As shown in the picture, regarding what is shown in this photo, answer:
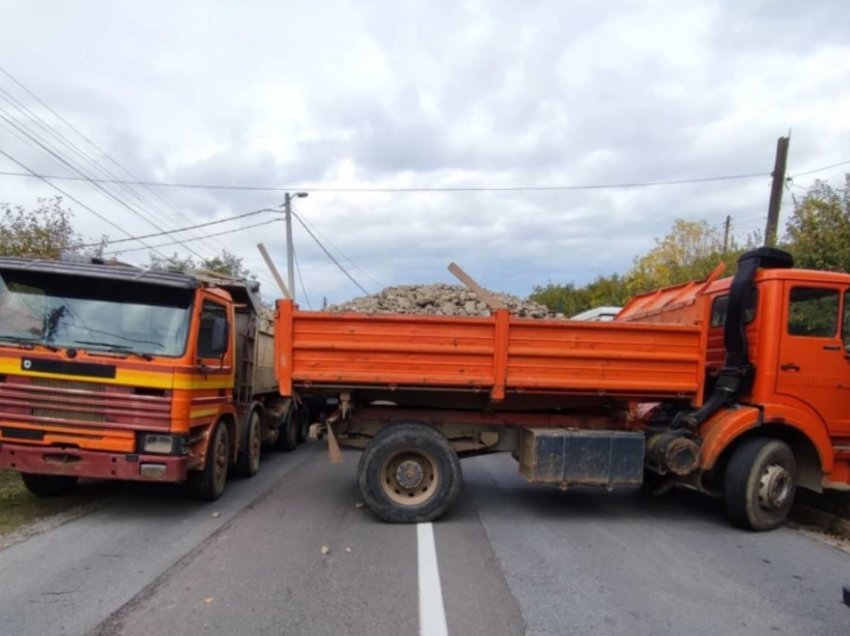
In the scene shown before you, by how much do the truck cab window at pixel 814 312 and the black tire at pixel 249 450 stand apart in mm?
6931

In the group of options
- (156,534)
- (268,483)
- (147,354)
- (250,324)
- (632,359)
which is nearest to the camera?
(156,534)

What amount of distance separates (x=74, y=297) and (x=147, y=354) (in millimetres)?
1011

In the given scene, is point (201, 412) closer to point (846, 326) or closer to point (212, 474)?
point (212, 474)

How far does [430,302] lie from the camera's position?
2336 cm

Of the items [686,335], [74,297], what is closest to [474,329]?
[686,335]

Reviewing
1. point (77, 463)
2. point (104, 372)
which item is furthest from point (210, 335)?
point (77, 463)

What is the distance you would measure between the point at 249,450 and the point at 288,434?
318 centimetres

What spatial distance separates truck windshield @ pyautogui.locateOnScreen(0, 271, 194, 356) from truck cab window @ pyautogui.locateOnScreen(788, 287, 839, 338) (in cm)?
650

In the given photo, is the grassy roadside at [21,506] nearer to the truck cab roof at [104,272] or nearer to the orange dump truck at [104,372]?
the orange dump truck at [104,372]

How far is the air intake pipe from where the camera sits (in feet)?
24.5

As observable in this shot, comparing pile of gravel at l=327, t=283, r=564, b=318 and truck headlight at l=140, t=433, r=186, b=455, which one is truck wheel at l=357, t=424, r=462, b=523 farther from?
pile of gravel at l=327, t=283, r=564, b=318

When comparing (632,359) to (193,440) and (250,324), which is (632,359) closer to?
(193,440)

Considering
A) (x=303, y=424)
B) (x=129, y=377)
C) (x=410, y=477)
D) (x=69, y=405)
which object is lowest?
(x=303, y=424)

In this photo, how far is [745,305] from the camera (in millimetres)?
7520
